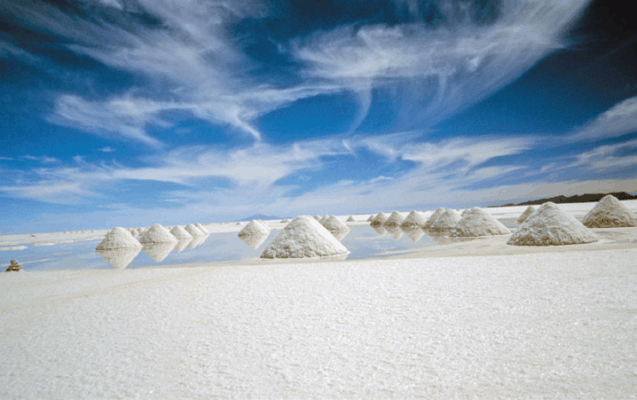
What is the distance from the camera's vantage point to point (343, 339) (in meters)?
2.78

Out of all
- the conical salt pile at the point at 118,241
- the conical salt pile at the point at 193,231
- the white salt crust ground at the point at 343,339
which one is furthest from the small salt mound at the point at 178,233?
the white salt crust ground at the point at 343,339

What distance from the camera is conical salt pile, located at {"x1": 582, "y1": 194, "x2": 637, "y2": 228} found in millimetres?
13772

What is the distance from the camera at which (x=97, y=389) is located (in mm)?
2236

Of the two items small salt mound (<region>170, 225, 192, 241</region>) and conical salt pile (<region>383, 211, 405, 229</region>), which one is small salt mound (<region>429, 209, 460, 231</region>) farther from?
small salt mound (<region>170, 225, 192, 241</region>)

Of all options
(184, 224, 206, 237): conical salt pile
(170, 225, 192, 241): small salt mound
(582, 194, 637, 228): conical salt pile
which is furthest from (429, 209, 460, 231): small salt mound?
(184, 224, 206, 237): conical salt pile

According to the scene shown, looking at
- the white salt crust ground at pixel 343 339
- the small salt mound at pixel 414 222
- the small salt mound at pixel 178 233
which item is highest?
the small salt mound at pixel 178 233

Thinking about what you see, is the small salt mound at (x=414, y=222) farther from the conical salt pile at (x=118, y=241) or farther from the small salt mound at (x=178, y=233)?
the conical salt pile at (x=118, y=241)

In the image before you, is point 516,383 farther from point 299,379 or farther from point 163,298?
point 163,298

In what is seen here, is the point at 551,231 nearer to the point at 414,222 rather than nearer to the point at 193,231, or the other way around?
the point at 414,222

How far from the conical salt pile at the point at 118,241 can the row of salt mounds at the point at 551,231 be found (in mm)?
18070

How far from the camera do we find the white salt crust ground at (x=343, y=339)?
6.79ft

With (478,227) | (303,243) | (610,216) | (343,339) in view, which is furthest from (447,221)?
(343,339)

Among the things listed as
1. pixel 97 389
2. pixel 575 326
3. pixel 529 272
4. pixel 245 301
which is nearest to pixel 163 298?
pixel 245 301

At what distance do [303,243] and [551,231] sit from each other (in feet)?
23.9
